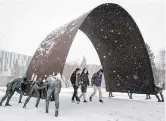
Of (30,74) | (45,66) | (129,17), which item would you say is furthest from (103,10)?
(30,74)

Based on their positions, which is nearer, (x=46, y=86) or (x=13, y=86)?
(x=46, y=86)

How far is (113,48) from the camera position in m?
17.2

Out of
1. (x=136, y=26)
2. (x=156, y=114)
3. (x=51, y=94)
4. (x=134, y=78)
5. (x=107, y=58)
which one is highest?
(x=136, y=26)

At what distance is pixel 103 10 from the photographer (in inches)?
585

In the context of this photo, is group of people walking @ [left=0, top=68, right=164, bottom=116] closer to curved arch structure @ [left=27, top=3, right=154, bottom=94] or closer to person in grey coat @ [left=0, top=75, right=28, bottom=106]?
person in grey coat @ [left=0, top=75, right=28, bottom=106]

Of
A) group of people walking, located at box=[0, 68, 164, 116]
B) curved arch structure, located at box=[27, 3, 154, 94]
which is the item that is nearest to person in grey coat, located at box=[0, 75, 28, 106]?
group of people walking, located at box=[0, 68, 164, 116]

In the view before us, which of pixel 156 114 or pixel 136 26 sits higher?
pixel 136 26

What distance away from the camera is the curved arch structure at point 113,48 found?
13516mm

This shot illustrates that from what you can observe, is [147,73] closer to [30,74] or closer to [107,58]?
[107,58]

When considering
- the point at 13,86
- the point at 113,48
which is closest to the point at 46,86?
the point at 13,86

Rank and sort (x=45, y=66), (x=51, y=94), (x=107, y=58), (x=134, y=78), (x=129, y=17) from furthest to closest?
(x=107, y=58)
(x=134, y=78)
(x=129, y=17)
(x=45, y=66)
(x=51, y=94)

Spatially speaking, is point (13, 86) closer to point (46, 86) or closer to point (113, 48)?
point (46, 86)

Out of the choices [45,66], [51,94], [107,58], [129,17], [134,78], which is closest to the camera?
[51,94]

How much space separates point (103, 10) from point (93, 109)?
6.48 m
